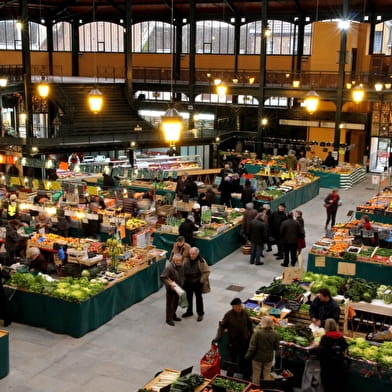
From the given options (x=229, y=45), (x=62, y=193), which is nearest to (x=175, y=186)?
(x=62, y=193)

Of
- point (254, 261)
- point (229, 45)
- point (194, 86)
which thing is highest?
point (229, 45)

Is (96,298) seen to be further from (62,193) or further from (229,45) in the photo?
(229,45)

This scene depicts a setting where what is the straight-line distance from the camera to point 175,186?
20125 mm

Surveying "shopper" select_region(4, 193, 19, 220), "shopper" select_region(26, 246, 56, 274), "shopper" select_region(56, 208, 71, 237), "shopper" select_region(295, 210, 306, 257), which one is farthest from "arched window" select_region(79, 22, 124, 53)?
"shopper" select_region(26, 246, 56, 274)

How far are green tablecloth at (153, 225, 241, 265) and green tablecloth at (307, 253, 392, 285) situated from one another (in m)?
2.37

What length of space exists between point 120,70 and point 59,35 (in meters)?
4.59

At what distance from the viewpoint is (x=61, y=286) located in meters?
10.2

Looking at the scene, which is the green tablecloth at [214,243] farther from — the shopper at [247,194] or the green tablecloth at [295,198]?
the green tablecloth at [295,198]

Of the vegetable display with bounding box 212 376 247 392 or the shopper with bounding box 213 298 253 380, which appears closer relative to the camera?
the vegetable display with bounding box 212 376 247 392

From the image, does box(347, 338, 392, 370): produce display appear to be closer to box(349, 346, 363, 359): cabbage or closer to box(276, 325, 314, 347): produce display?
box(349, 346, 363, 359): cabbage

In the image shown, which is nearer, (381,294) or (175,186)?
(381,294)

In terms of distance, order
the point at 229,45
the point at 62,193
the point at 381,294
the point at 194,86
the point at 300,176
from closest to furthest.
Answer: the point at 381,294, the point at 62,193, the point at 300,176, the point at 194,86, the point at 229,45

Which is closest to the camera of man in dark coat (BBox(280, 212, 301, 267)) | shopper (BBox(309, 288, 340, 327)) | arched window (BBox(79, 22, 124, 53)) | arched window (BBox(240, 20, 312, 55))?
shopper (BBox(309, 288, 340, 327))

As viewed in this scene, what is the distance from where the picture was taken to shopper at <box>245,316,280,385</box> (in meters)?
7.75
